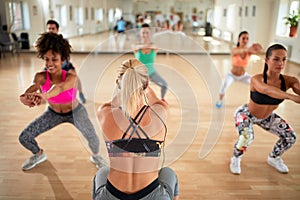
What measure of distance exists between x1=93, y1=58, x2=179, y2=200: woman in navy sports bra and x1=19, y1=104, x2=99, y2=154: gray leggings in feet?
3.29

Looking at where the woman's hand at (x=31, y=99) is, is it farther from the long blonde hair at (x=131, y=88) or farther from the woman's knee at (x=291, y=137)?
the woman's knee at (x=291, y=137)

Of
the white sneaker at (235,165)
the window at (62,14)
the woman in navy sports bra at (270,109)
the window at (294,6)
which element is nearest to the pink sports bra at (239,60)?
the window at (294,6)

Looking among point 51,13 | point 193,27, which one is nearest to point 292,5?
point 193,27

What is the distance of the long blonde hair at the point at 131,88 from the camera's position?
112 centimetres

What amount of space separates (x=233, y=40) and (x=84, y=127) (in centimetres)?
738

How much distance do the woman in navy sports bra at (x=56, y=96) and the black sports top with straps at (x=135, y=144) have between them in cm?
103

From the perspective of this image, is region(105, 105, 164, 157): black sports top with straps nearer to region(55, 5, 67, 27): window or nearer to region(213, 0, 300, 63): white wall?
region(213, 0, 300, 63): white wall

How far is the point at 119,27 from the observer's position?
9.38 metres

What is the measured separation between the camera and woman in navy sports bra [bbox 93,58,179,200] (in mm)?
1169

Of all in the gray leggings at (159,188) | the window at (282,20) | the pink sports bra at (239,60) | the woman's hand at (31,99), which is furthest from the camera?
the window at (282,20)

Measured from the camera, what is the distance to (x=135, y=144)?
1203mm

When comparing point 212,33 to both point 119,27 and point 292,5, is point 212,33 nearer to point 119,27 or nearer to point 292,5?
point 119,27

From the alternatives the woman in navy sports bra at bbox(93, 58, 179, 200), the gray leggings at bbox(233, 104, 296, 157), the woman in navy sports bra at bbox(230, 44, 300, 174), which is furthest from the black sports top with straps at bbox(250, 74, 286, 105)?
the woman in navy sports bra at bbox(93, 58, 179, 200)

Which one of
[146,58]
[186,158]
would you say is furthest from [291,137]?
[146,58]
